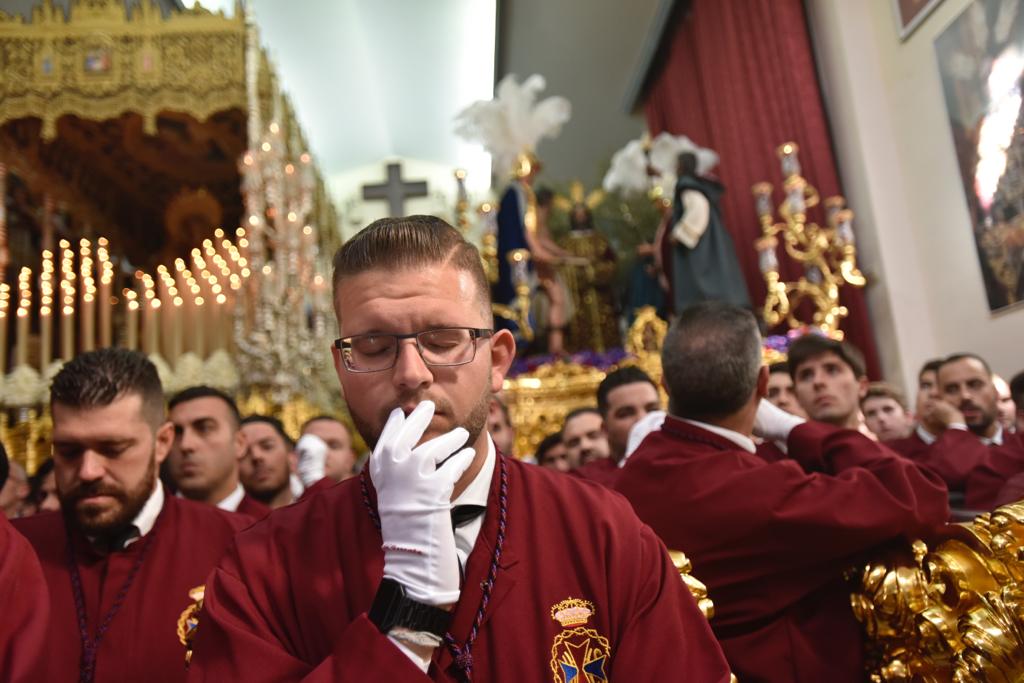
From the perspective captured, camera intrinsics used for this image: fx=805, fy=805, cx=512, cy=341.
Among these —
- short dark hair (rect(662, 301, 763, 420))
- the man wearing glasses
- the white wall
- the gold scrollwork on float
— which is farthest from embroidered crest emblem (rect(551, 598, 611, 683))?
the gold scrollwork on float

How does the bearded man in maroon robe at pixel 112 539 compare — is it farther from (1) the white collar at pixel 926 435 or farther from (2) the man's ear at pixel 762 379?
(1) the white collar at pixel 926 435

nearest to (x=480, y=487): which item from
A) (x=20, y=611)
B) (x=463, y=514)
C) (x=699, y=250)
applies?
(x=463, y=514)

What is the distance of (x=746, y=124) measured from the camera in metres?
9.37

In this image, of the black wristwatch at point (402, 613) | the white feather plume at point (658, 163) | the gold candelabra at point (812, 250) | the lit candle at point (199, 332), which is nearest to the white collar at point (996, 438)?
the gold candelabra at point (812, 250)

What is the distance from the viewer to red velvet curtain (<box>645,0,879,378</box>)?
7988 millimetres

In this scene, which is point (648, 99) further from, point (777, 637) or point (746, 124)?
point (777, 637)

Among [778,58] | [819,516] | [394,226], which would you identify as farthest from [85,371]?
[778,58]

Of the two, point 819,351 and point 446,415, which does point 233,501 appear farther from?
point 819,351

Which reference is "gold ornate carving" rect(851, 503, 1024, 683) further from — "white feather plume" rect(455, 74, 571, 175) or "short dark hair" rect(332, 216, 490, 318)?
"white feather plume" rect(455, 74, 571, 175)

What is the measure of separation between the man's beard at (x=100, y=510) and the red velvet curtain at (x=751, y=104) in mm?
6667

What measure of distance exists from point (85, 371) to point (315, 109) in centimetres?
1543

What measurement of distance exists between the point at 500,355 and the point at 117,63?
264 inches

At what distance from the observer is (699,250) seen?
25.1 feet

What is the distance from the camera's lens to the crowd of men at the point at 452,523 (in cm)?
127
